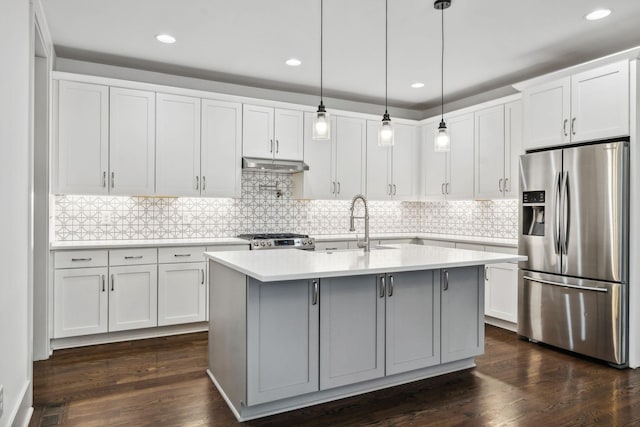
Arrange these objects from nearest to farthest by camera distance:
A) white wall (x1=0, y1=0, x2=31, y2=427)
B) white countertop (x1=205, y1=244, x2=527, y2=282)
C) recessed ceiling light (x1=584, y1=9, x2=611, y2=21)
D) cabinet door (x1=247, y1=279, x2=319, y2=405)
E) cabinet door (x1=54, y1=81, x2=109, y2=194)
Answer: white wall (x1=0, y1=0, x2=31, y2=427) < white countertop (x1=205, y1=244, x2=527, y2=282) < cabinet door (x1=247, y1=279, x2=319, y2=405) < recessed ceiling light (x1=584, y1=9, x2=611, y2=21) < cabinet door (x1=54, y1=81, x2=109, y2=194)

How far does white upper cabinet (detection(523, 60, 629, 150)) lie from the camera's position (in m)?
3.48

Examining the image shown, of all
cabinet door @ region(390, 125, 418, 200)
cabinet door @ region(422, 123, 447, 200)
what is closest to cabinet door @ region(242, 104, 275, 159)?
cabinet door @ region(390, 125, 418, 200)

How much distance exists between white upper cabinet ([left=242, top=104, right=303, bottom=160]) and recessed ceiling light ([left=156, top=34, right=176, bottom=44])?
118 cm

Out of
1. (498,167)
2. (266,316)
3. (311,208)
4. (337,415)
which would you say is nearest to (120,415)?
(266,316)

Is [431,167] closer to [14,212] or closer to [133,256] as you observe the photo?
[133,256]

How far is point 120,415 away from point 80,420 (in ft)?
0.70

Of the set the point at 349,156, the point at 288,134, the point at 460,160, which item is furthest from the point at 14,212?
the point at 460,160

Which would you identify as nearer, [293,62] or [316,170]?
[293,62]

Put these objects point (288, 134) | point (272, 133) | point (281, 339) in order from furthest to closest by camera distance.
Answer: point (288, 134) → point (272, 133) → point (281, 339)

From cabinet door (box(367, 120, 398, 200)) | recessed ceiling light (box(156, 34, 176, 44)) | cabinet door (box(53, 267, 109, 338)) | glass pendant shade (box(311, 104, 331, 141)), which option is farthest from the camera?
cabinet door (box(367, 120, 398, 200))

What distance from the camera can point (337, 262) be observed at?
2.79 meters

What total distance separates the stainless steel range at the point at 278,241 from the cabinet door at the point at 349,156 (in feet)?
2.75

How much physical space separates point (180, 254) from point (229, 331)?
174 centimetres

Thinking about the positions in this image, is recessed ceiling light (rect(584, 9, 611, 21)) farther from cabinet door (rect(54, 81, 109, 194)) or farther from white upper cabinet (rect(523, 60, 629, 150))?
cabinet door (rect(54, 81, 109, 194))
